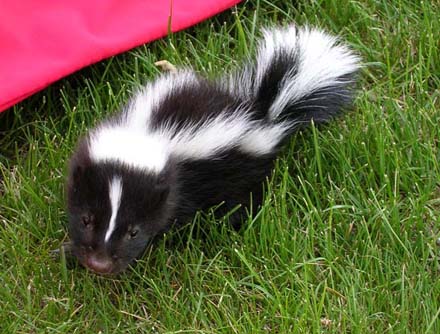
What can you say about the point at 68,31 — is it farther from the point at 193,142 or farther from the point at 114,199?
the point at 114,199

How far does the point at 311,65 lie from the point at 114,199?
1.02 metres

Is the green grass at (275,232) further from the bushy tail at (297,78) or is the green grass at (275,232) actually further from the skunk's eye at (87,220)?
the skunk's eye at (87,220)

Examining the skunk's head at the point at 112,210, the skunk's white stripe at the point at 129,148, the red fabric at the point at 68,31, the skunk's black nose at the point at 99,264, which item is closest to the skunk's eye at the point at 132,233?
the skunk's head at the point at 112,210

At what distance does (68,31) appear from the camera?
4.16 meters

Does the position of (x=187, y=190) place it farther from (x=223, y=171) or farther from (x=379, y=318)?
(x=379, y=318)

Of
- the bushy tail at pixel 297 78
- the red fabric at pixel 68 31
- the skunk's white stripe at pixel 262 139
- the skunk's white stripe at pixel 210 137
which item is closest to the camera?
the skunk's white stripe at pixel 210 137

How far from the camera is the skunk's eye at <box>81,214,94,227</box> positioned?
340cm

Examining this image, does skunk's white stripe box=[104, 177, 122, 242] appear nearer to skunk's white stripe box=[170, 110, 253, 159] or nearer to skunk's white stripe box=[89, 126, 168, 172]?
skunk's white stripe box=[89, 126, 168, 172]

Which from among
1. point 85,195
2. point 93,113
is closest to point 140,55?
point 93,113

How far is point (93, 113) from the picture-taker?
13.6ft

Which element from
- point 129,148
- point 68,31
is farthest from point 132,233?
point 68,31

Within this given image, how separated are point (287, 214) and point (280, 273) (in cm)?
29

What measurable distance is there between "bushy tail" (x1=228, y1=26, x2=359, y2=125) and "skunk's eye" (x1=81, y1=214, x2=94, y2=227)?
79 centimetres

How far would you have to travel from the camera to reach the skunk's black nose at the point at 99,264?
337cm
